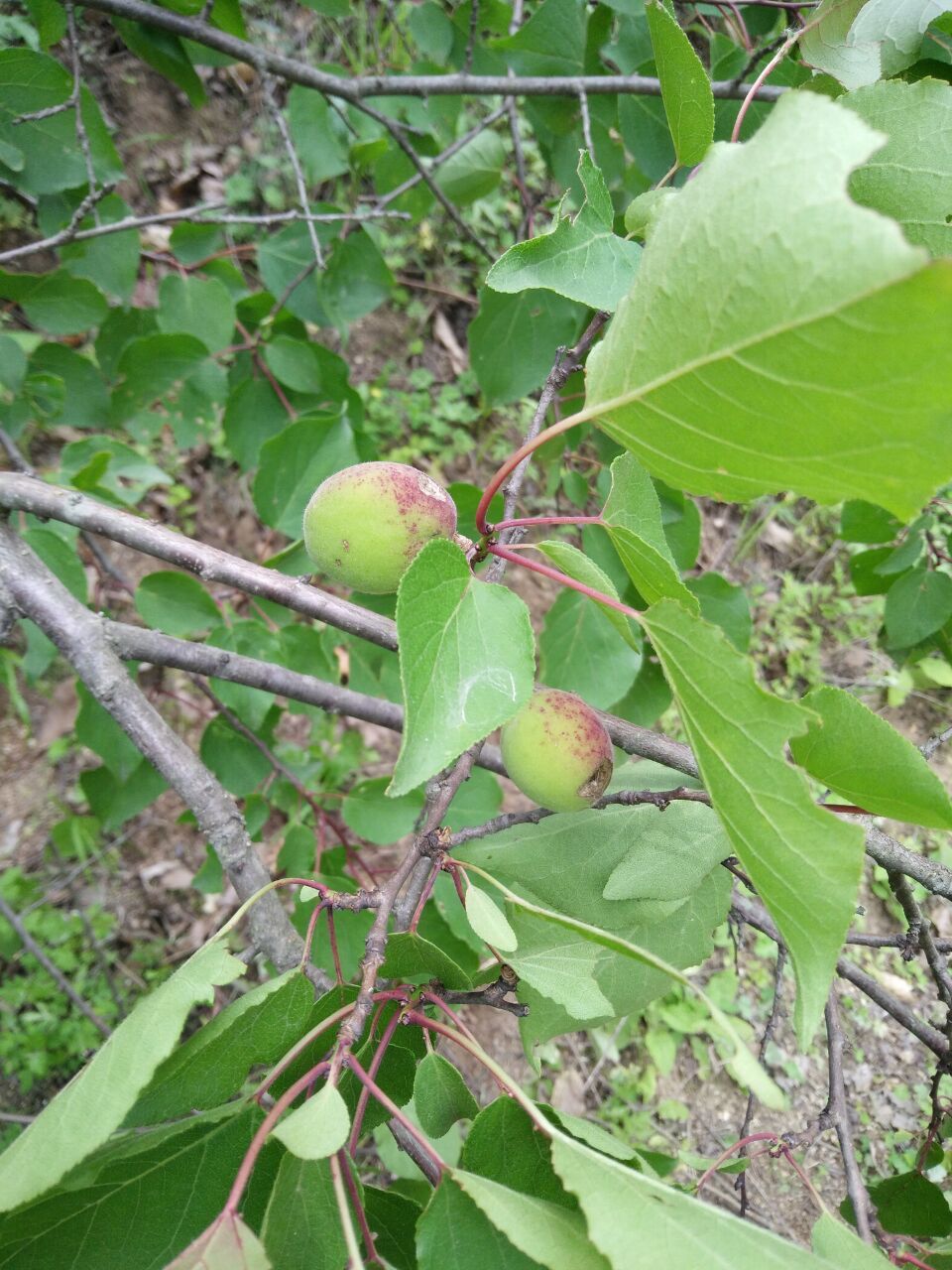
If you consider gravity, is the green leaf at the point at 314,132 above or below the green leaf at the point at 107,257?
above

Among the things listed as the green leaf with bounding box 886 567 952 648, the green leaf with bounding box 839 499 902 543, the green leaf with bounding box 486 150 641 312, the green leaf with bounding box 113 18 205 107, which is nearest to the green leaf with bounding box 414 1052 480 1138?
the green leaf with bounding box 486 150 641 312

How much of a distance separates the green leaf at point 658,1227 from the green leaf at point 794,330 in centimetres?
64

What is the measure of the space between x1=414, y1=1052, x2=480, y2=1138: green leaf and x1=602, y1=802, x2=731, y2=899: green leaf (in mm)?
320

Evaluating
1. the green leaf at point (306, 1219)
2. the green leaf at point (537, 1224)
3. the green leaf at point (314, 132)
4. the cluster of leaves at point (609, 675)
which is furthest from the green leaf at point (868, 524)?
the green leaf at point (306, 1219)

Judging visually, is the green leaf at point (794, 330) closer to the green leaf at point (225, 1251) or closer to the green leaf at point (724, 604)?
the green leaf at point (225, 1251)

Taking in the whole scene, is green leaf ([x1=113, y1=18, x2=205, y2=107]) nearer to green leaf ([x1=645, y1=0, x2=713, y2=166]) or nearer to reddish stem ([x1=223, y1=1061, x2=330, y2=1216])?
green leaf ([x1=645, y1=0, x2=713, y2=166])

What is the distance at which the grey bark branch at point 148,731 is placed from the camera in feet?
3.93

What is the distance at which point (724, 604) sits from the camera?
195 cm

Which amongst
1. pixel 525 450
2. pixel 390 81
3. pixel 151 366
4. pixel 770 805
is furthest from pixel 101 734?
pixel 390 81

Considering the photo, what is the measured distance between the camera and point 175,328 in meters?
2.11

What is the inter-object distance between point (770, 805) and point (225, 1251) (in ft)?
2.11

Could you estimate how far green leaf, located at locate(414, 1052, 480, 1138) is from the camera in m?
0.94

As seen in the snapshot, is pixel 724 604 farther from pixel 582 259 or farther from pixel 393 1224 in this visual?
pixel 393 1224

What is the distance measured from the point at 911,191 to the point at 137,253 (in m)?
1.84
